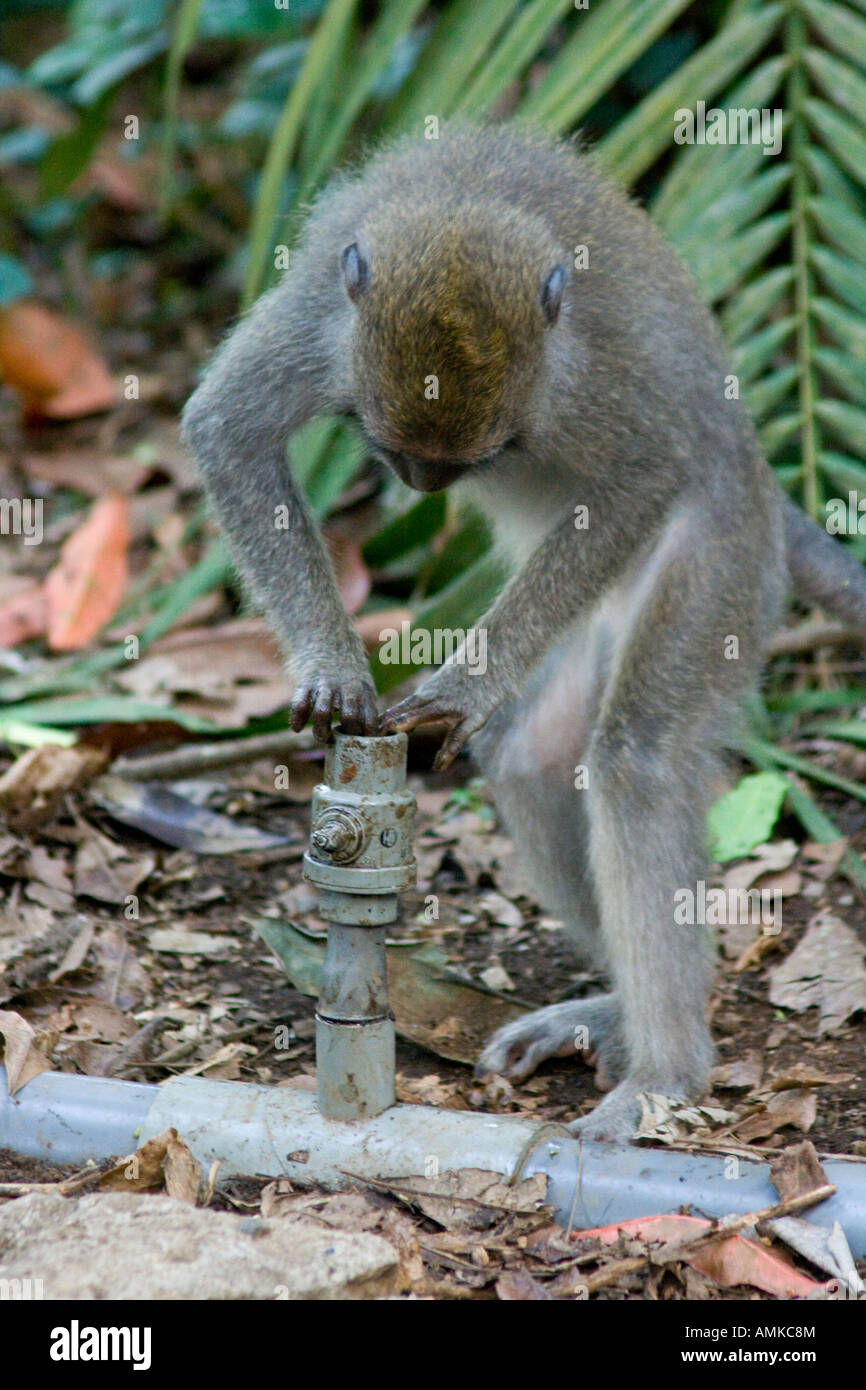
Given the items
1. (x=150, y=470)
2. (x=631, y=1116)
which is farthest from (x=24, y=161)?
(x=631, y=1116)

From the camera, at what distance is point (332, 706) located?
13.0 ft

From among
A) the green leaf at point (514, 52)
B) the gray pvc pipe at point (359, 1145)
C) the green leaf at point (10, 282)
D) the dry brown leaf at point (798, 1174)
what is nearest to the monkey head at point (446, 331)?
the gray pvc pipe at point (359, 1145)

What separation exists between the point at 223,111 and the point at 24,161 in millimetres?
1483

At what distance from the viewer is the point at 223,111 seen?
1123 centimetres

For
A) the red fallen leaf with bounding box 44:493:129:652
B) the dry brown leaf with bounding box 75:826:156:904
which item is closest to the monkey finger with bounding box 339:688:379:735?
the dry brown leaf with bounding box 75:826:156:904

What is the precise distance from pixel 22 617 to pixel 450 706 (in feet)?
11.4

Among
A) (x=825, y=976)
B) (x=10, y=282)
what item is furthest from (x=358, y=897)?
(x=10, y=282)

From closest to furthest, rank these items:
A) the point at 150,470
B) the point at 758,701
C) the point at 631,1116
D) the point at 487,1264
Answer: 1. the point at 487,1264
2. the point at 631,1116
3. the point at 758,701
4. the point at 150,470

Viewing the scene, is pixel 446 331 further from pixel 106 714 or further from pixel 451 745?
pixel 106 714

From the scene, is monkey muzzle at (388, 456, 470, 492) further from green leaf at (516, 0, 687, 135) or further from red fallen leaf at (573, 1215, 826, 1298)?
green leaf at (516, 0, 687, 135)
